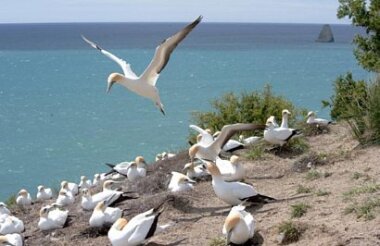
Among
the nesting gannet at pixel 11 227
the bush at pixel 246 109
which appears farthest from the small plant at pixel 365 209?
the bush at pixel 246 109

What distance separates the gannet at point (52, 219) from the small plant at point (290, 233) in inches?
177

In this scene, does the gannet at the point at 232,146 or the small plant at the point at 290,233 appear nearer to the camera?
the small plant at the point at 290,233

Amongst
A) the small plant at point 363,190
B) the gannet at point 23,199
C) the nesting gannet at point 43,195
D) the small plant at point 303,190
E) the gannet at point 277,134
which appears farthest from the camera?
the nesting gannet at point 43,195

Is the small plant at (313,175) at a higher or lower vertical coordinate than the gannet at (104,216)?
higher

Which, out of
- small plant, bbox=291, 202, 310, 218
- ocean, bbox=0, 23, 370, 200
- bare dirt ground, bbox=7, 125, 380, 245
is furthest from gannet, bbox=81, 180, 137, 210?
ocean, bbox=0, 23, 370, 200

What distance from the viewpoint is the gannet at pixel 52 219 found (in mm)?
11234

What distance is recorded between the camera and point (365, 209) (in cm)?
793

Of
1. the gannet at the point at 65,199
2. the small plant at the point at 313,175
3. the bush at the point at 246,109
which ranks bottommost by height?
the gannet at the point at 65,199

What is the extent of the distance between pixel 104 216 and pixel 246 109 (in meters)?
8.40

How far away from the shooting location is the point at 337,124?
16.2 m

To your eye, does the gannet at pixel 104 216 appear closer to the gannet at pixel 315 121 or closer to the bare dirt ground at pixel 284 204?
the bare dirt ground at pixel 284 204

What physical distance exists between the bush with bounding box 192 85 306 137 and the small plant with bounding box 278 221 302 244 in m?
9.46

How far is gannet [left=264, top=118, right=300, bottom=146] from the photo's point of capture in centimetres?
1324

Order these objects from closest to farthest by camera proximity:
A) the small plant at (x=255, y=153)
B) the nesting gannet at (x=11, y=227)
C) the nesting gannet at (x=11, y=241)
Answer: the nesting gannet at (x=11, y=241) → the nesting gannet at (x=11, y=227) → the small plant at (x=255, y=153)
